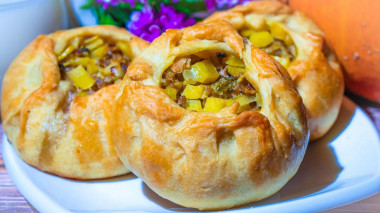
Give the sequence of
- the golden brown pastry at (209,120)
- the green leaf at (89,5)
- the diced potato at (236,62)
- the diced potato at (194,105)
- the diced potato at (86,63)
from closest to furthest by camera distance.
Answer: the golden brown pastry at (209,120) < the diced potato at (194,105) < the diced potato at (236,62) < the diced potato at (86,63) < the green leaf at (89,5)

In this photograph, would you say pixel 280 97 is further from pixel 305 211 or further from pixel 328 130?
pixel 328 130

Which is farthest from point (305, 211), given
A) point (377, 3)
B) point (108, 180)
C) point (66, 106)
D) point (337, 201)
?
point (377, 3)

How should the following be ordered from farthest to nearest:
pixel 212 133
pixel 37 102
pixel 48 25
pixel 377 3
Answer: pixel 48 25 → pixel 377 3 → pixel 37 102 → pixel 212 133

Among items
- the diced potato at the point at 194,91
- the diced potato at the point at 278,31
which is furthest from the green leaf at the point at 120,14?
the diced potato at the point at 194,91

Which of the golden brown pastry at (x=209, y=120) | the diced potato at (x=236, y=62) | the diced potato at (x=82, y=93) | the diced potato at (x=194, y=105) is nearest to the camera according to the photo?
the golden brown pastry at (x=209, y=120)

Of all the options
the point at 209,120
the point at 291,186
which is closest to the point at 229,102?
the point at 209,120

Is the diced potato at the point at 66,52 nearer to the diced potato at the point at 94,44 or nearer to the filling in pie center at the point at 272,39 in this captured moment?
the diced potato at the point at 94,44
